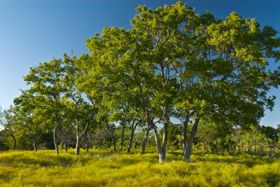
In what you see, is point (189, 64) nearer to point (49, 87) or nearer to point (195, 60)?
point (195, 60)

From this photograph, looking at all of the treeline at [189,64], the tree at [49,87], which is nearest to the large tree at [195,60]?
the treeline at [189,64]

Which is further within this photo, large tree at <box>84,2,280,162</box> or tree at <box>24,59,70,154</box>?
tree at <box>24,59,70,154</box>

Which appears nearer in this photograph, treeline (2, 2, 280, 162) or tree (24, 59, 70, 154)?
treeline (2, 2, 280, 162)

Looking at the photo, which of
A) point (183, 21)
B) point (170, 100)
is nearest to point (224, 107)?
point (170, 100)

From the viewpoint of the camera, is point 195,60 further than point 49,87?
No

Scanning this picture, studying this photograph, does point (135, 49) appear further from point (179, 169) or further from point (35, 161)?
point (35, 161)

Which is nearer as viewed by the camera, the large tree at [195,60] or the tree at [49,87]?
the large tree at [195,60]

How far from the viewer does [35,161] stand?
1533 centimetres

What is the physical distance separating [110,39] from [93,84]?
4696mm

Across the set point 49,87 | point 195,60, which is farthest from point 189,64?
point 49,87

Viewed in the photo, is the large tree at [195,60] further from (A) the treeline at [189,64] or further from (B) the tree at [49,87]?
(B) the tree at [49,87]

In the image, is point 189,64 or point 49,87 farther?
point 49,87

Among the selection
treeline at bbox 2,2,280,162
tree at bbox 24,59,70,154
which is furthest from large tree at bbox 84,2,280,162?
tree at bbox 24,59,70,154

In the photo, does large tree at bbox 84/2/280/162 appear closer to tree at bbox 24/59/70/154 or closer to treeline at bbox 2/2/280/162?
treeline at bbox 2/2/280/162
